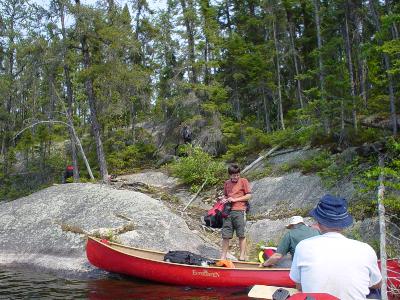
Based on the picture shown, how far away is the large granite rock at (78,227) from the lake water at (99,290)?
901 millimetres

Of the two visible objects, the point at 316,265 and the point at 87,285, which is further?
the point at 87,285

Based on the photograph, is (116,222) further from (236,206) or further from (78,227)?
(236,206)

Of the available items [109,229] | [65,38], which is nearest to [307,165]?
[109,229]

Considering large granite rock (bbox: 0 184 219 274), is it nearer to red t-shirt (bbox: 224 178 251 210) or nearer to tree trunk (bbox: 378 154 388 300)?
red t-shirt (bbox: 224 178 251 210)

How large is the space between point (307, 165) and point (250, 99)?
17.1 metres

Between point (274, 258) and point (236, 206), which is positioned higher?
point (236, 206)

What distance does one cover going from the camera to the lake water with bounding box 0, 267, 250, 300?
8.55 meters

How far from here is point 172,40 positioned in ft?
88.0

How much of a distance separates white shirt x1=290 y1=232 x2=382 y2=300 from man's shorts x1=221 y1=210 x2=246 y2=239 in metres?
6.67

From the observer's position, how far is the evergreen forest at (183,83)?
16484 millimetres

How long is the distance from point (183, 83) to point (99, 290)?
619 inches

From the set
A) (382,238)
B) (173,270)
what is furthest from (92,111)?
(382,238)

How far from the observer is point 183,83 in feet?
76.7

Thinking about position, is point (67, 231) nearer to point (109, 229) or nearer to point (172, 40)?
point (109, 229)
